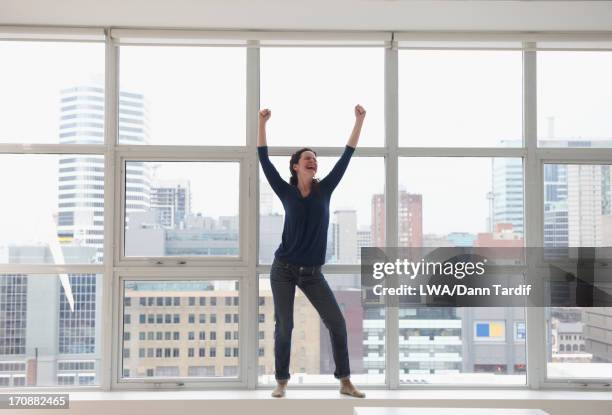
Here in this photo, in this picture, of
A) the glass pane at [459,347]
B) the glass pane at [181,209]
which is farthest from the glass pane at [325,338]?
the glass pane at [181,209]

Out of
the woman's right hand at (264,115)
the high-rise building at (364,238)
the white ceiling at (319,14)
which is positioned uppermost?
the white ceiling at (319,14)

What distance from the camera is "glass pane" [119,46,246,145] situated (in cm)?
393

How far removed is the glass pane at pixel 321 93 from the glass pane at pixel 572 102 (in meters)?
1.08

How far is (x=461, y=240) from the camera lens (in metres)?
3.94

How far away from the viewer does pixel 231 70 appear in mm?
3965

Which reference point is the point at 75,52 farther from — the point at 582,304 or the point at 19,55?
the point at 582,304

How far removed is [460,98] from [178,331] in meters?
2.39

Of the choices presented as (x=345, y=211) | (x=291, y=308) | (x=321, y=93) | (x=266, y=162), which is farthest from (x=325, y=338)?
(x=321, y=93)

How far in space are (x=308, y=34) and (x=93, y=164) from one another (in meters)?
1.62

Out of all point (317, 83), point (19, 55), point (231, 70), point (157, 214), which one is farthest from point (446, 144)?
point (19, 55)

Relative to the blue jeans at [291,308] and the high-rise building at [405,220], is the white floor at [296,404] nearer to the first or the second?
the blue jeans at [291,308]

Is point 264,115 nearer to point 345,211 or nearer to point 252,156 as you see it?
point 252,156

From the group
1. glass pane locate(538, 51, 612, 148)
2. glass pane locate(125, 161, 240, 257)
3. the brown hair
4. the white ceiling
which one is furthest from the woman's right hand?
glass pane locate(538, 51, 612, 148)

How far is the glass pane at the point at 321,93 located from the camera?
12.9 ft
